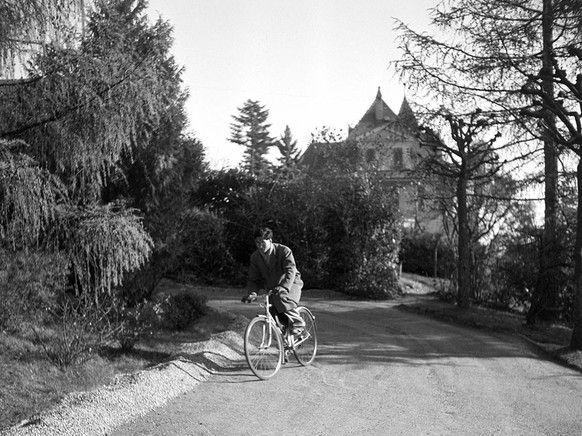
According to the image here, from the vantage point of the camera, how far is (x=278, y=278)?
10102mm

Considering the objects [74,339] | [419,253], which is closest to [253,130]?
[419,253]

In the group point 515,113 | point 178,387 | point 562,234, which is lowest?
point 178,387

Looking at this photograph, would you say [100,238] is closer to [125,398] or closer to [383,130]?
[125,398]

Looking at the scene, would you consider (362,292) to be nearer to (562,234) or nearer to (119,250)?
(562,234)

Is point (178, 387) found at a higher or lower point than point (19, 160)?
lower

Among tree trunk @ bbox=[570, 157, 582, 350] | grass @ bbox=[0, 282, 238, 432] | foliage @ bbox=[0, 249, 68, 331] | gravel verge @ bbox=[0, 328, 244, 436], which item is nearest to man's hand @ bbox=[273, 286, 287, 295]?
gravel verge @ bbox=[0, 328, 244, 436]

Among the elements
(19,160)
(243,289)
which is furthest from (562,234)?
(19,160)

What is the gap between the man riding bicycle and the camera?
9.95m

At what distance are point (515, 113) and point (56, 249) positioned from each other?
1217 cm

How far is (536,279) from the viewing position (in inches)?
704

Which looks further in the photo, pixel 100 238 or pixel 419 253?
pixel 419 253

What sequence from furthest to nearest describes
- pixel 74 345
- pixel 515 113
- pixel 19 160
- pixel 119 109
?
pixel 515 113, pixel 74 345, pixel 119 109, pixel 19 160

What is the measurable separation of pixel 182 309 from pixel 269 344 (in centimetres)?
441

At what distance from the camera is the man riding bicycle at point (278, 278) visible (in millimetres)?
9945
